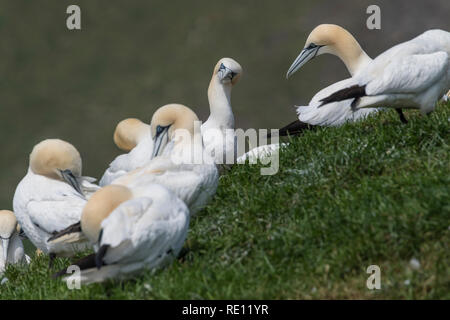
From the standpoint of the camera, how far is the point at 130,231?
5203mm

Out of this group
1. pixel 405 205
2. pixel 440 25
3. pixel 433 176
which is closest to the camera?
pixel 405 205

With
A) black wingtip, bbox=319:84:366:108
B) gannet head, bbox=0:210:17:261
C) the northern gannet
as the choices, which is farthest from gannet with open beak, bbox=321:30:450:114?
gannet head, bbox=0:210:17:261

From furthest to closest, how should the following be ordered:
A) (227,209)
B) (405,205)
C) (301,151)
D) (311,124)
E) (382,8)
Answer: (382,8) → (311,124) → (301,151) → (227,209) → (405,205)

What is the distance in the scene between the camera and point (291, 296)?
4898 millimetres

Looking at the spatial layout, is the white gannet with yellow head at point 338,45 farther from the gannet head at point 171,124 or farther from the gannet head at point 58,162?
the gannet head at point 58,162

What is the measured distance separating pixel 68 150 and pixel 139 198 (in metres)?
2.17

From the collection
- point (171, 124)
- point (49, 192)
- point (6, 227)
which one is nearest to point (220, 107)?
point (171, 124)

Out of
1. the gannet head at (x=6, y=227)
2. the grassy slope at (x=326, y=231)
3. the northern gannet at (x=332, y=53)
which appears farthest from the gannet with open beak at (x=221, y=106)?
the gannet head at (x=6, y=227)

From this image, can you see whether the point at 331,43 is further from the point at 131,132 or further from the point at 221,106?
the point at 131,132

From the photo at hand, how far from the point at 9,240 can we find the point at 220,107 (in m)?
3.10

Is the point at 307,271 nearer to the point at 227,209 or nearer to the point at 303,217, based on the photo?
the point at 303,217

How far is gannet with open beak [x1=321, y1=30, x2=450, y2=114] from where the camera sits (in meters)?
6.80

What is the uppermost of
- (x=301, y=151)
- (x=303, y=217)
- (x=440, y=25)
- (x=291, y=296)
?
(x=440, y=25)

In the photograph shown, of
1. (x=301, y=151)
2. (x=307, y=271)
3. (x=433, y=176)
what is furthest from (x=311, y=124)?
(x=307, y=271)
